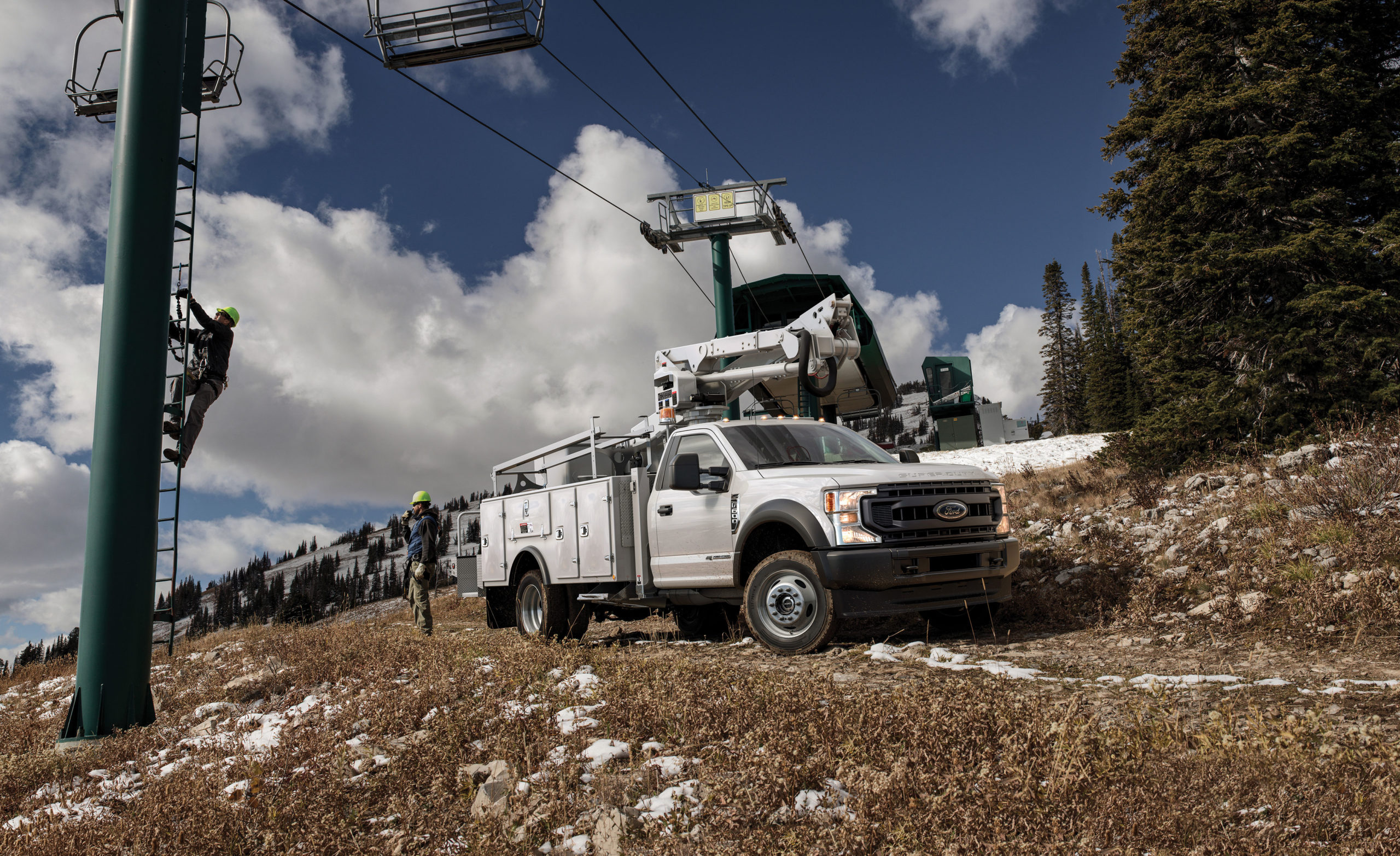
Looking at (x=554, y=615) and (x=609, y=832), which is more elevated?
(x=554, y=615)

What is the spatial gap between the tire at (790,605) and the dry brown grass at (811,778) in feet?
5.24

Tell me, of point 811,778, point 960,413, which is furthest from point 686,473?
point 960,413

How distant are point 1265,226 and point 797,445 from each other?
10.7m

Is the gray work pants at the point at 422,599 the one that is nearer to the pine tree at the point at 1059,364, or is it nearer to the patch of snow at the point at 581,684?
the patch of snow at the point at 581,684

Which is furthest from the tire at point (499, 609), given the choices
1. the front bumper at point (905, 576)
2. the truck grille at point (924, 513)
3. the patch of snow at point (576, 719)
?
the patch of snow at point (576, 719)

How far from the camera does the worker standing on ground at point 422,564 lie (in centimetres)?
1180

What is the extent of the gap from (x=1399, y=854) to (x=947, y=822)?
139 cm

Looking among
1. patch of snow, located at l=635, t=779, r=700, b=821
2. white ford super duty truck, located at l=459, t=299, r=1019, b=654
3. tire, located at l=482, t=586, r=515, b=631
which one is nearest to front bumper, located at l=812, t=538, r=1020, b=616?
white ford super duty truck, located at l=459, t=299, r=1019, b=654

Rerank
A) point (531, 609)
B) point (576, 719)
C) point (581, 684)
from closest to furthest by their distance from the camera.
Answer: point (576, 719) < point (581, 684) < point (531, 609)

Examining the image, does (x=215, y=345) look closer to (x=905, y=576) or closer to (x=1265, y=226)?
(x=905, y=576)

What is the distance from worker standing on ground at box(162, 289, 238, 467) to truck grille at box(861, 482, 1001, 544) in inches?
250

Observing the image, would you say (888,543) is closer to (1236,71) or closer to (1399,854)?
(1399,854)

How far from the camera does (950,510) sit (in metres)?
7.26

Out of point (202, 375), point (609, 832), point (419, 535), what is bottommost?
point (609, 832)
